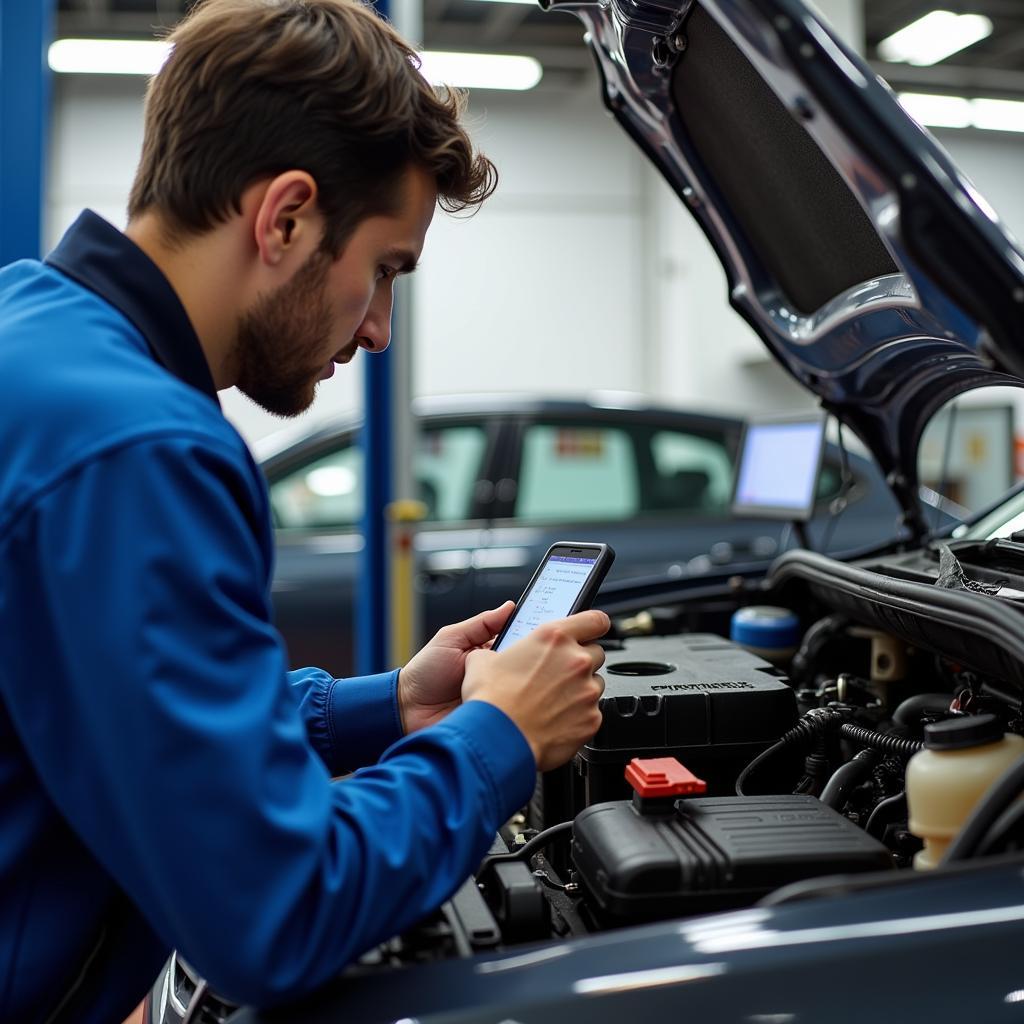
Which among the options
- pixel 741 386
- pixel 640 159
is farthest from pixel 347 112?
pixel 640 159

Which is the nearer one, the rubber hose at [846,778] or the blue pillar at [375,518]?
the rubber hose at [846,778]

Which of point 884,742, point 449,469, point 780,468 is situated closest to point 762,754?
point 884,742

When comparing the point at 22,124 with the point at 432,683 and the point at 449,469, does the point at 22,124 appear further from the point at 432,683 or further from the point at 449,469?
the point at 432,683

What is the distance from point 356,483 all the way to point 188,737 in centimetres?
351

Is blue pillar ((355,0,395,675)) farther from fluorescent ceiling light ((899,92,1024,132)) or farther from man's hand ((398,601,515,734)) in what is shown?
fluorescent ceiling light ((899,92,1024,132))

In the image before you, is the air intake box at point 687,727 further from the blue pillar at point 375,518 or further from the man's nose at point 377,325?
the blue pillar at point 375,518

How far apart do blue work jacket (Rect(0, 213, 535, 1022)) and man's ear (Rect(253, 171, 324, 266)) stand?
169 millimetres

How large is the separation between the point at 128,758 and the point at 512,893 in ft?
1.35

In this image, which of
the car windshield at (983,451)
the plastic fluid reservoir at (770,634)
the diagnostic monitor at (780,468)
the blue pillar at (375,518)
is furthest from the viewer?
the car windshield at (983,451)

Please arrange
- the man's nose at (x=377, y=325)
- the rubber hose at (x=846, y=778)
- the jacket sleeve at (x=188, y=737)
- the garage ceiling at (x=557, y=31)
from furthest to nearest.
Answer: the garage ceiling at (x=557, y=31)
the rubber hose at (x=846, y=778)
the man's nose at (x=377, y=325)
the jacket sleeve at (x=188, y=737)

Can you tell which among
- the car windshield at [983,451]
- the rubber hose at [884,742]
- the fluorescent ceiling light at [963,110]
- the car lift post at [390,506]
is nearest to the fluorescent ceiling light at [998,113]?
the fluorescent ceiling light at [963,110]

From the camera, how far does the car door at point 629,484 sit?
13.0 ft

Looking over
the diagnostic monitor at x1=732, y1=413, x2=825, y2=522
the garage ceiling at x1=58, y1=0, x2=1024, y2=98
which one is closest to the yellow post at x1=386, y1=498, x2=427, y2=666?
the diagnostic monitor at x1=732, y1=413, x2=825, y2=522

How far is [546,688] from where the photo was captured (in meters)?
0.98
